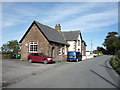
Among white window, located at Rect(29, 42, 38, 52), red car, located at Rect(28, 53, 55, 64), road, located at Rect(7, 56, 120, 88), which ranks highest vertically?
white window, located at Rect(29, 42, 38, 52)

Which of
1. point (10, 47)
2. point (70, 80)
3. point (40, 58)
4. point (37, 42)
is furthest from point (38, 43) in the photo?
point (10, 47)

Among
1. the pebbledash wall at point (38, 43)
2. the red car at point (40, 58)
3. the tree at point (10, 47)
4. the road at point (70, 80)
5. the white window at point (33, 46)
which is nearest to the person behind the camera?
the road at point (70, 80)

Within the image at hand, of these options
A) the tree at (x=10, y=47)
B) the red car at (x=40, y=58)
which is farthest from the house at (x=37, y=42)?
the tree at (x=10, y=47)

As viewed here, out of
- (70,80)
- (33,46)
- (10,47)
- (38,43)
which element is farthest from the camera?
(10,47)

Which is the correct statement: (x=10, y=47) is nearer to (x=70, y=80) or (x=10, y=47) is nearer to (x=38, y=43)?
(x=38, y=43)

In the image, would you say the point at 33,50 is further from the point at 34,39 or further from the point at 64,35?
the point at 64,35

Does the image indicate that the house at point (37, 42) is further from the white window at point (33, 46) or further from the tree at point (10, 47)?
the tree at point (10, 47)

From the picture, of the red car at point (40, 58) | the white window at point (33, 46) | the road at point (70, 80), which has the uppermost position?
the white window at point (33, 46)

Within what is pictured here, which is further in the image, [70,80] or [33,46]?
[33,46]

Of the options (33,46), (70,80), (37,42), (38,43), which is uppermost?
(37,42)

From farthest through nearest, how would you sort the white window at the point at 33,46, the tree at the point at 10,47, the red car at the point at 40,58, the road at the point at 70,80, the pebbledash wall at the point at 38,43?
the tree at the point at 10,47 → the white window at the point at 33,46 → the pebbledash wall at the point at 38,43 → the red car at the point at 40,58 → the road at the point at 70,80

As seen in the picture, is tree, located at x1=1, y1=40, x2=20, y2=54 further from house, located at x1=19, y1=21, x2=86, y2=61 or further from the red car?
the red car

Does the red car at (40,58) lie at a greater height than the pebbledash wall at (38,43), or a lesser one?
lesser

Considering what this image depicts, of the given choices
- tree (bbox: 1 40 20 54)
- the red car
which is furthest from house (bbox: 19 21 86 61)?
tree (bbox: 1 40 20 54)
